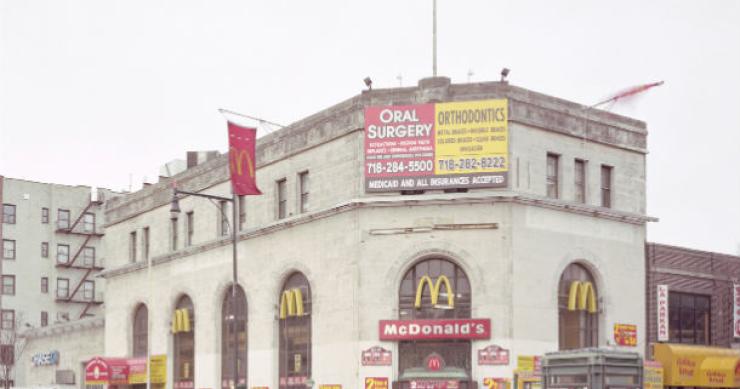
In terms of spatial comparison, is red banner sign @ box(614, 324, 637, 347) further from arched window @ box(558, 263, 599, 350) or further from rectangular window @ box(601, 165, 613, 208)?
rectangular window @ box(601, 165, 613, 208)

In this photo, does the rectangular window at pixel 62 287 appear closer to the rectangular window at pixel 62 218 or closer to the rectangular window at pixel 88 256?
the rectangular window at pixel 88 256

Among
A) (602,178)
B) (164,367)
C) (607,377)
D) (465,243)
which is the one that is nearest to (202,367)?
(164,367)

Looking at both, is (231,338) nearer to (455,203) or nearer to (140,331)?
(140,331)

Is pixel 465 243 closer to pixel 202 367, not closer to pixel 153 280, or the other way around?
pixel 202 367

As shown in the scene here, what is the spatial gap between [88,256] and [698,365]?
6025cm

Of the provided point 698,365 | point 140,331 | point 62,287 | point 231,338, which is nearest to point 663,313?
point 698,365

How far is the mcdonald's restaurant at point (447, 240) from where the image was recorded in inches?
1911

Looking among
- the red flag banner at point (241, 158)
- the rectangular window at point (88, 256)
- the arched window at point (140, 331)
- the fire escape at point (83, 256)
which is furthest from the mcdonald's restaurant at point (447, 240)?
the rectangular window at point (88, 256)

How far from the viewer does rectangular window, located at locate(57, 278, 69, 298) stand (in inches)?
3802

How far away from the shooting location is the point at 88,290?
323 feet

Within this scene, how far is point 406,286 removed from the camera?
49938 mm

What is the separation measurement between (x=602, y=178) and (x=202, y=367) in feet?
77.7

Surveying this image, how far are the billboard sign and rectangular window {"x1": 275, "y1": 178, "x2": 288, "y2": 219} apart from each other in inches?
296

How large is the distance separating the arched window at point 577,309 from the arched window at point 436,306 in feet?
14.9
